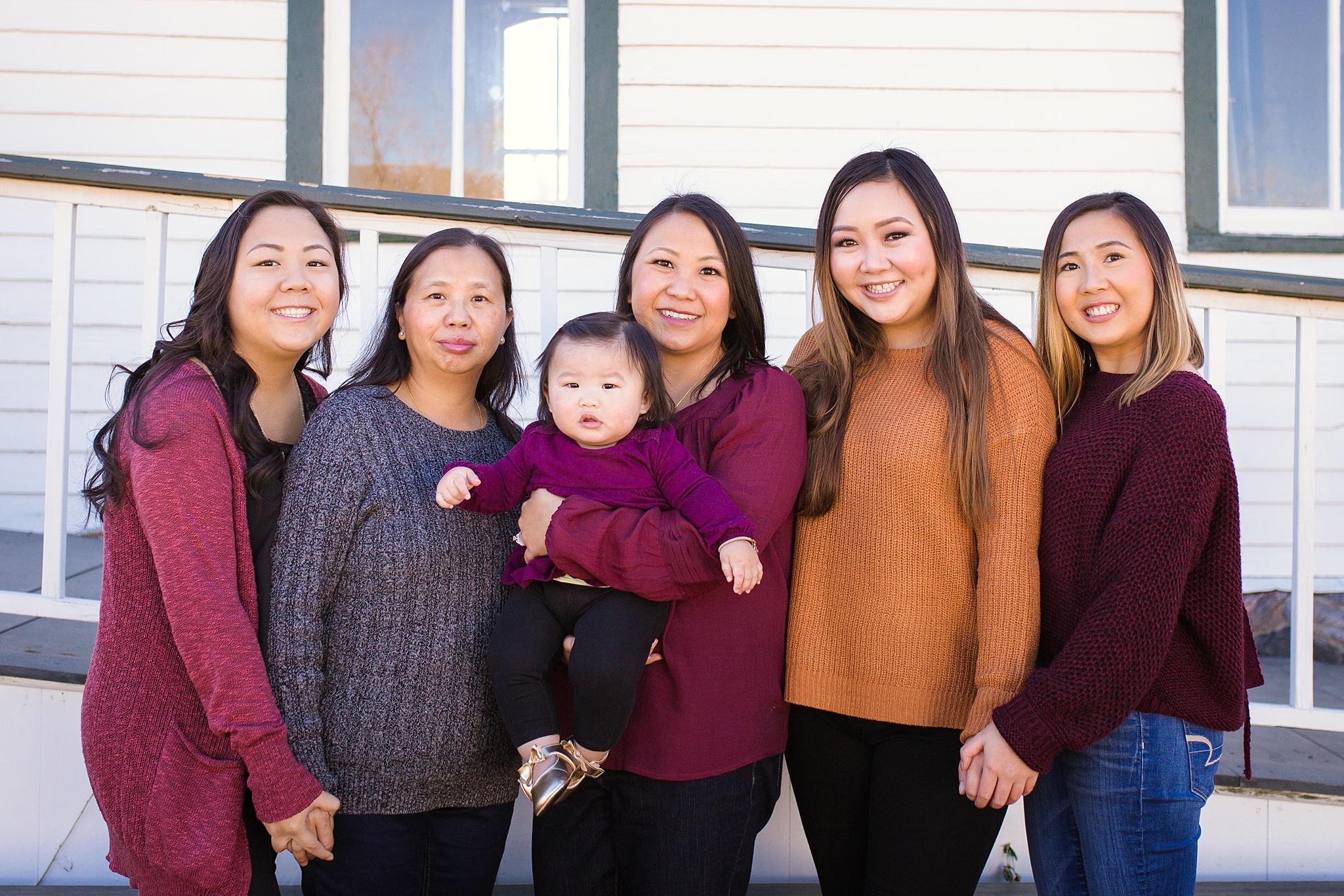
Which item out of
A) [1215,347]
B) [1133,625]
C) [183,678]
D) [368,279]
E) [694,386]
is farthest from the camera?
[368,279]

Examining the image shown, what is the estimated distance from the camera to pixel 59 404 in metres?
2.56

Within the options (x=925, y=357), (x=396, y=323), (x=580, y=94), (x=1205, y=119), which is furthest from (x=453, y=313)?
(x=1205, y=119)

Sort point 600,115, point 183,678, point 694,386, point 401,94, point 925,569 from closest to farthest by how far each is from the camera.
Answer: point 183,678
point 925,569
point 694,386
point 600,115
point 401,94

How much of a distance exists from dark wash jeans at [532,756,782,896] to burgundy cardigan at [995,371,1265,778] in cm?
53

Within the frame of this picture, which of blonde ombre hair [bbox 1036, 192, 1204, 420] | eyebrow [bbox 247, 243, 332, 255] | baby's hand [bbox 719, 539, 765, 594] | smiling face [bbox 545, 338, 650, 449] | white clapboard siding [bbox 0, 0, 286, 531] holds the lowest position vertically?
baby's hand [bbox 719, 539, 765, 594]

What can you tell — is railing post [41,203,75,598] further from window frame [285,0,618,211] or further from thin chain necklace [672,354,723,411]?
window frame [285,0,618,211]

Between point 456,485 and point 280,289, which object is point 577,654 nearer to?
point 456,485

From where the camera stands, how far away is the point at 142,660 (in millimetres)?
1697

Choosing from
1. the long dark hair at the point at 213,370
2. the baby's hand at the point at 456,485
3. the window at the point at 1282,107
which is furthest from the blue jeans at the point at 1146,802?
the window at the point at 1282,107

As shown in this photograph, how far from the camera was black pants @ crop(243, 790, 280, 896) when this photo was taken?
1731mm

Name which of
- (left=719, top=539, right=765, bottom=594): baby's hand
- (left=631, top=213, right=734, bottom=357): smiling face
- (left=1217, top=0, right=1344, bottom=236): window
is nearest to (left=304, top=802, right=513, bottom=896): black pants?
(left=719, top=539, right=765, bottom=594): baby's hand

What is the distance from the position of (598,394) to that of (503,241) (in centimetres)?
103

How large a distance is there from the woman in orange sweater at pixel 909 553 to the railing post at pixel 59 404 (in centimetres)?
210

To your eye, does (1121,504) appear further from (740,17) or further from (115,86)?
(115,86)
